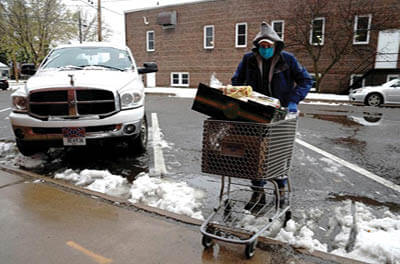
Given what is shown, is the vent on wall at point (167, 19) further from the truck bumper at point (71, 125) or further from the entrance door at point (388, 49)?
the truck bumper at point (71, 125)

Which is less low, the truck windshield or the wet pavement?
the truck windshield

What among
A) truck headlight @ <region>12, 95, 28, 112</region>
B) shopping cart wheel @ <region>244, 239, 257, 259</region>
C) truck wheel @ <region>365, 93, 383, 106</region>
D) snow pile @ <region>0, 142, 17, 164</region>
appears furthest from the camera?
truck wheel @ <region>365, 93, 383, 106</region>

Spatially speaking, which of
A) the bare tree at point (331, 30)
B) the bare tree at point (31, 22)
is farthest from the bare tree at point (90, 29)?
the bare tree at point (331, 30)

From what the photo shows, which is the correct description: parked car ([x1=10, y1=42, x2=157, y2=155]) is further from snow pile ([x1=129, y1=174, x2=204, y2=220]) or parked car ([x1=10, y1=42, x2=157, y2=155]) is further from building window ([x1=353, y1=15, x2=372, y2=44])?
building window ([x1=353, y1=15, x2=372, y2=44])

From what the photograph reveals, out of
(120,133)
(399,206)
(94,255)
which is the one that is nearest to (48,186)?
(120,133)

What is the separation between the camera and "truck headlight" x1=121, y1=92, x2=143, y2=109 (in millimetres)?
4477

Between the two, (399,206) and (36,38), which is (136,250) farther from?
(36,38)

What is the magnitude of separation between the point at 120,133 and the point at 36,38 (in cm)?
3171

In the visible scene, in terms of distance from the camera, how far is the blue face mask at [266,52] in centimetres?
306

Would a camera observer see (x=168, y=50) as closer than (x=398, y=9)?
No

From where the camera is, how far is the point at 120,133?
442 cm

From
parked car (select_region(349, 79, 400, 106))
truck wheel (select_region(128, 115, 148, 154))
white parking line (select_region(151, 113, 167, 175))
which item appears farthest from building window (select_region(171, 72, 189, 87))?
truck wheel (select_region(128, 115, 148, 154))

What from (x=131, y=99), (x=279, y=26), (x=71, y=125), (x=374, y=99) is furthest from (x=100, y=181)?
(x=279, y=26)

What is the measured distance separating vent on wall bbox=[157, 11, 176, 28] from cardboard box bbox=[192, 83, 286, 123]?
81.2ft
